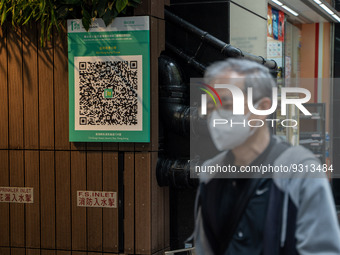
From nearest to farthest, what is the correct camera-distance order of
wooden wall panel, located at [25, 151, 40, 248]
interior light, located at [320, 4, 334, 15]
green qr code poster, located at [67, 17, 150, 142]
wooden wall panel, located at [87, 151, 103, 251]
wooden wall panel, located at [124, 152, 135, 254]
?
green qr code poster, located at [67, 17, 150, 142]
wooden wall panel, located at [124, 152, 135, 254]
wooden wall panel, located at [87, 151, 103, 251]
wooden wall panel, located at [25, 151, 40, 248]
interior light, located at [320, 4, 334, 15]

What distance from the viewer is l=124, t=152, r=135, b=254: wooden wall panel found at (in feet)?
18.5

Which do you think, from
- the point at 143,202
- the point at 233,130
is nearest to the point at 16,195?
the point at 143,202

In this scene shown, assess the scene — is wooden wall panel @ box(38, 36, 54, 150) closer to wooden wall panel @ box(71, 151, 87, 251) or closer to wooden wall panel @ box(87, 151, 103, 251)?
wooden wall panel @ box(71, 151, 87, 251)

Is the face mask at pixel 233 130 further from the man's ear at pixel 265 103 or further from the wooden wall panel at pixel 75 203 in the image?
the wooden wall panel at pixel 75 203

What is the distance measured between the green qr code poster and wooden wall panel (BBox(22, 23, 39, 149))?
44 cm

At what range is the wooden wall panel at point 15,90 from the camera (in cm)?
601

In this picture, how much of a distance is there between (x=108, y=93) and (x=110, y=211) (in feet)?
4.00

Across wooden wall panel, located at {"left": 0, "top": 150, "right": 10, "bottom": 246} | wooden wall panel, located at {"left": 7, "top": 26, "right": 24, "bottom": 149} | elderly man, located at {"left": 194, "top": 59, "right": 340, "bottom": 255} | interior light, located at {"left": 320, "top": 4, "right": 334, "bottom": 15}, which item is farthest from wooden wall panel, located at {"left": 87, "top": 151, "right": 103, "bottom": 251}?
interior light, located at {"left": 320, "top": 4, "right": 334, "bottom": 15}

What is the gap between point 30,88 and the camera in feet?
19.5

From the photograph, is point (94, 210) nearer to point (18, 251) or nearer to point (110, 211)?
point (110, 211)

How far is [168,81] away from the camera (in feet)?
18.6

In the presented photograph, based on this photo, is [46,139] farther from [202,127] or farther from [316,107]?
[316,107]

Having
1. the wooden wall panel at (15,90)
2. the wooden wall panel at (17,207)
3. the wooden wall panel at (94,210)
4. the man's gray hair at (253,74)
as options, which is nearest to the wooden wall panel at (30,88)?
the wooden wall panel at (15,90)

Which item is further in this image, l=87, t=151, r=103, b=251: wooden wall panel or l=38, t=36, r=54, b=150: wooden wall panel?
l=38, t=36, r=54, b=150: wooden wall panel
